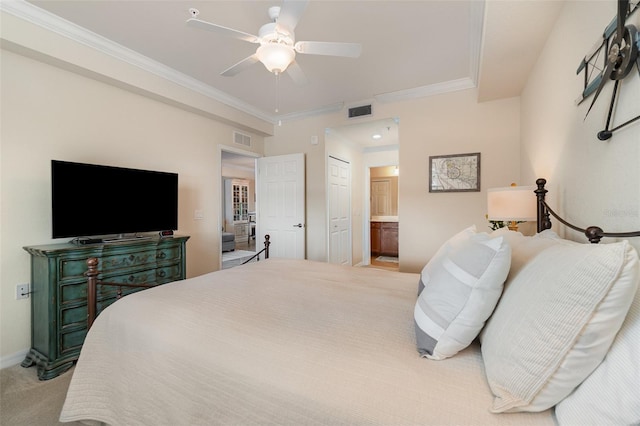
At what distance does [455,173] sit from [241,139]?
10.3 ft

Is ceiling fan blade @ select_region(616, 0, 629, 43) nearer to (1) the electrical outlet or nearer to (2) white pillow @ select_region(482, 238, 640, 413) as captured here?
(2) white pillow @ select_region(482, 238, 640, 413)

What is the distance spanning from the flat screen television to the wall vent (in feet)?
4.37

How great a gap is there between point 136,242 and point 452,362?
2693 mm

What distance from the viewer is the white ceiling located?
1989 millimetres

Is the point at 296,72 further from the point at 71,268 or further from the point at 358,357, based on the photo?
the point at 71,268

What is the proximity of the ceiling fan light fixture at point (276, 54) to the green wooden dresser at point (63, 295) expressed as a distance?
201 centimetres

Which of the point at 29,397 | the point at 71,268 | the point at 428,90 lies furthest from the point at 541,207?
the point at 29,397

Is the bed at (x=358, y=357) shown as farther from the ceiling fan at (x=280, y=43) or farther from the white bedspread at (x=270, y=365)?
the ceiling fan at (x=280, y=43)

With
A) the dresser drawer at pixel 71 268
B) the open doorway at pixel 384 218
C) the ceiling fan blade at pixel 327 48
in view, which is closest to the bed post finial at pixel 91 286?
the dresser drawer at pixel 71 268

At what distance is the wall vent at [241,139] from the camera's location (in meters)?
4.08

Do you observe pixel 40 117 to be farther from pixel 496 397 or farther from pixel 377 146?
pixel 377 146

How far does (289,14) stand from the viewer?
5.39 feet

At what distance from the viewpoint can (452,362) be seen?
0.87 meters

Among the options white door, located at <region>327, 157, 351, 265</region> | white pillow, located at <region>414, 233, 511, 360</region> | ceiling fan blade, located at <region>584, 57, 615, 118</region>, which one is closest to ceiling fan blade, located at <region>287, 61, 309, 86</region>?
ceiling fan blade, located at <region>584, 57, 615, 118</region>
